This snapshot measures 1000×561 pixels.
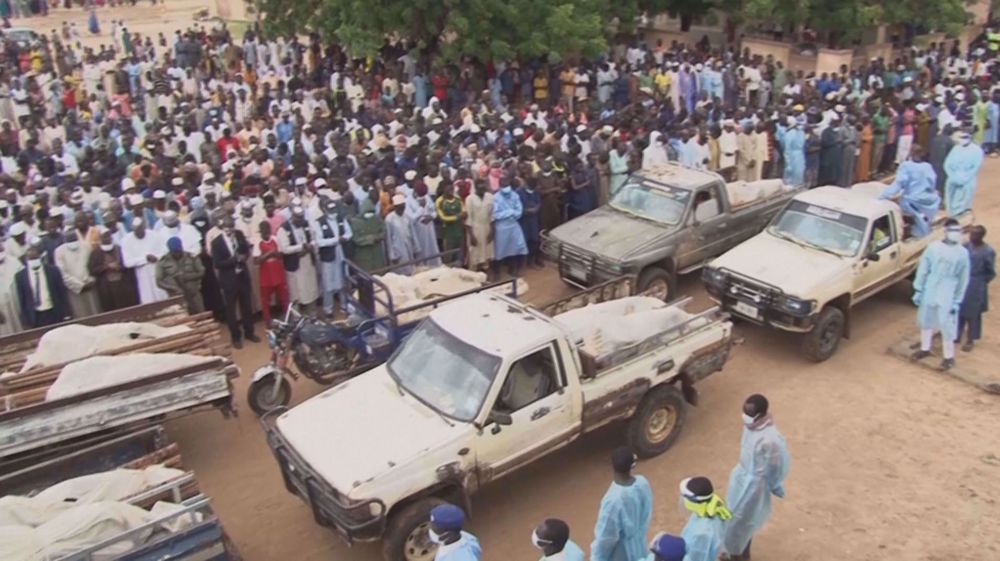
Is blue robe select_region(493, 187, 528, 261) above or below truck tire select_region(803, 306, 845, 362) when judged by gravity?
above

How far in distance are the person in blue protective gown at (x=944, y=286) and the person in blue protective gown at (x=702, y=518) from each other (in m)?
5.49

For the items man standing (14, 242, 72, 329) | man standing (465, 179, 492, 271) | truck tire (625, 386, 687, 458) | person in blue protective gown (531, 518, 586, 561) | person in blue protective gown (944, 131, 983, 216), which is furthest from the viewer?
person in blue protective gown (944, 131, 983, 216)

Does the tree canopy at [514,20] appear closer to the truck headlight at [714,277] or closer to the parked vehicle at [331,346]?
the truck headlight at [714,277]

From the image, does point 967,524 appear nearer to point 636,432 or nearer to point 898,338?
point 636,432

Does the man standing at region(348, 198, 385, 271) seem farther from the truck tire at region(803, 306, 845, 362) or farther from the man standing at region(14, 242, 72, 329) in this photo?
the truck tire at region(803, 306, 845, 362)

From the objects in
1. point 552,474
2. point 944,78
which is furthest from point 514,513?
point 944,78

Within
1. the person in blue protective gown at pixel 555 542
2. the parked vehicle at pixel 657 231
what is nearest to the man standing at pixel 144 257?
the parked vehicle at pixel 657 231

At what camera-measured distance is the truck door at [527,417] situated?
7.60 meters

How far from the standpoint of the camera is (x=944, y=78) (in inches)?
843

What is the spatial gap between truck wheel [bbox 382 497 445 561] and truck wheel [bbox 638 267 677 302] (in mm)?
5351

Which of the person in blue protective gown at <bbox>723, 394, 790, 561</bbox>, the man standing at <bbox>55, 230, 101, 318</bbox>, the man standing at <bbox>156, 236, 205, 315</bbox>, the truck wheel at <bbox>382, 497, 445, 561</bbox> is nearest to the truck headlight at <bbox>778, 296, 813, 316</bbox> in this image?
the person in blue protective gown at <bbox>723, 394, 790, 561</bbox>

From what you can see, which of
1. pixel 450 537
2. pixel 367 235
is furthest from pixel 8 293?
pixel 450 537

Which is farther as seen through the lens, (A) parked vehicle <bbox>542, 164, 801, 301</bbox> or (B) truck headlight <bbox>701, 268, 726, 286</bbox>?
(A) parked vehicle <bbox>542, 164, 801, 301</bbox>

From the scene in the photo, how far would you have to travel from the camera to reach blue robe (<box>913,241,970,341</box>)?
1009cm
